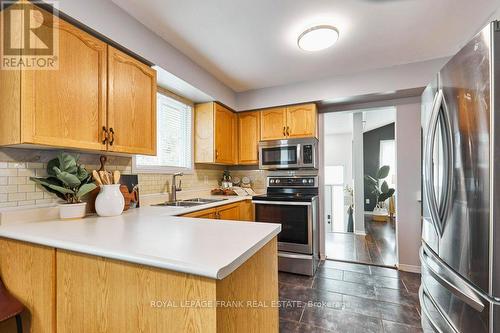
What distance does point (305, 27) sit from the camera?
6.12 feet

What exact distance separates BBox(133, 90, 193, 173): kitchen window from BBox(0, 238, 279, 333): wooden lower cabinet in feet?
4.06

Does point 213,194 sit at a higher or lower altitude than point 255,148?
lower

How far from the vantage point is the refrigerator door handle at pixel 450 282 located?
97 cm

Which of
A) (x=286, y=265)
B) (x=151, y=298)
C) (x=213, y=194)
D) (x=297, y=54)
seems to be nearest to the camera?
(x=151, y=298)

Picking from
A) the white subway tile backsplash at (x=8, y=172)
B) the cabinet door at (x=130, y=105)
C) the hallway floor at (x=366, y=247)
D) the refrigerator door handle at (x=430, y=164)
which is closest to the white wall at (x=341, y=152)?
the hallway floor at (x=366, y=247)

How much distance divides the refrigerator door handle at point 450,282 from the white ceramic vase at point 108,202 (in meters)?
2.03

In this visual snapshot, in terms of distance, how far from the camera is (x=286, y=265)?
2.74m

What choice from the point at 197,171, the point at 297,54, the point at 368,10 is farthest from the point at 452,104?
the point at 197,171

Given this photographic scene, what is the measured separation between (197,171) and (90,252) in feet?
7.37

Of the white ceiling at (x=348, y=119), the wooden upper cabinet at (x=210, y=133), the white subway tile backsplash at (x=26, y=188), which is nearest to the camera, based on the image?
the white subway tile backsplash at (x=26, y=188)

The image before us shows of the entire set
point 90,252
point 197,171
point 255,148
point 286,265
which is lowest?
point 286,265

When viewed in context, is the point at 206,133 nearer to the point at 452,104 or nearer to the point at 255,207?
the point at 255,207

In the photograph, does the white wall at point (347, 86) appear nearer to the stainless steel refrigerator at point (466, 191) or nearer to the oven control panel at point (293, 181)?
the oven control panel at point (293, 181)

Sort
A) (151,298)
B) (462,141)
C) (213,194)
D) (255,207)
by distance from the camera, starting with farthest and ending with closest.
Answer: (213,194) < (255,207) < (462,141) < (151,298)
